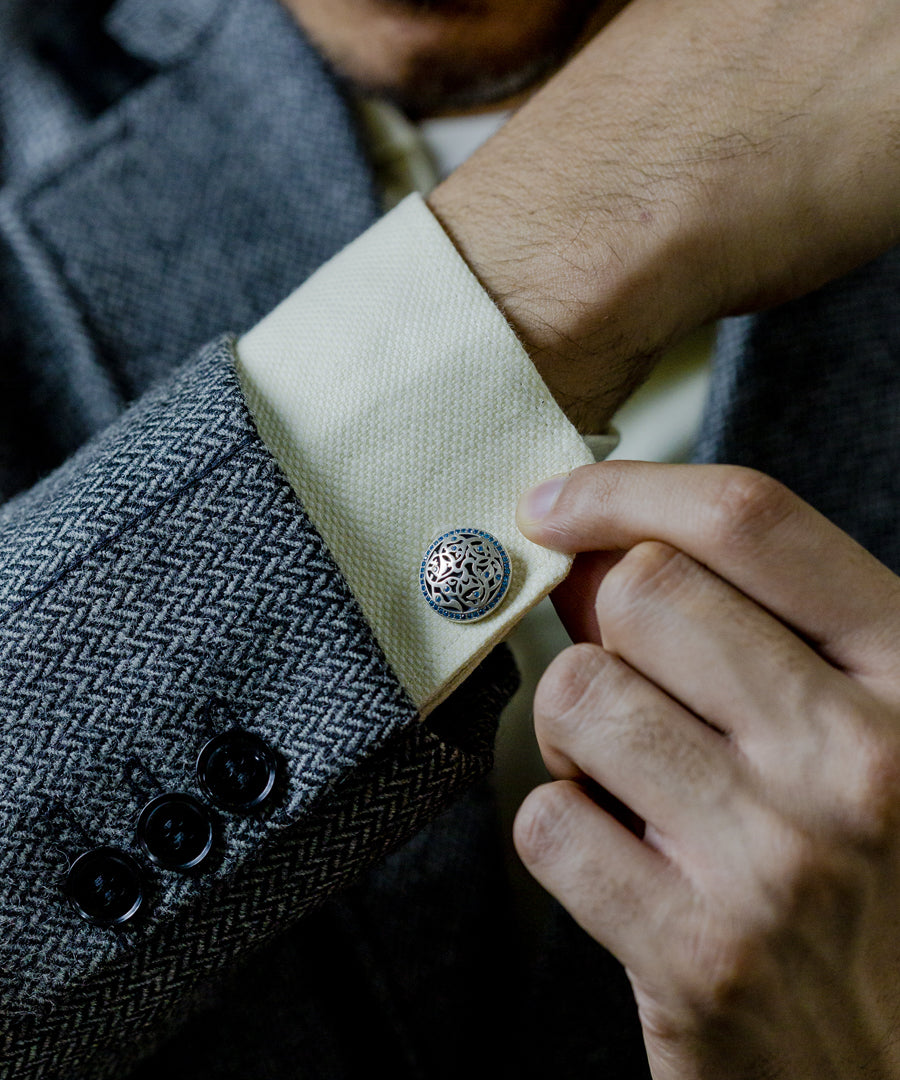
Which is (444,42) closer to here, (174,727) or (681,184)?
(681,184)

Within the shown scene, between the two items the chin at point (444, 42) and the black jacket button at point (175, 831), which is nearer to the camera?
the black jacket button at point (175, 831)

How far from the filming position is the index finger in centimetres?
47

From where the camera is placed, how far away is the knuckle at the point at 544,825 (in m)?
0.48

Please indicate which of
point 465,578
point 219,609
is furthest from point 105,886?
point 465,578

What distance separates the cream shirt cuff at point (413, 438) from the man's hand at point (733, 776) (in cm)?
6

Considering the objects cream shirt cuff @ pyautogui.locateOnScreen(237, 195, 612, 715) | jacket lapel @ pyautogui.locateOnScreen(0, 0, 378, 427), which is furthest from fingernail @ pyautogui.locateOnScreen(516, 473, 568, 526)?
jacket lapel @ pyautogui.locateOnScreen(0, 0, 378, 427)

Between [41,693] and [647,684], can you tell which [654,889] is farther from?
[41,693]

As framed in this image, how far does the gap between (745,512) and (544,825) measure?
0.21m

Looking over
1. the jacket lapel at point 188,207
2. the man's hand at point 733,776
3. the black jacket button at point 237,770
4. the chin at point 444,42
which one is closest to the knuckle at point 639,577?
the man's hand at point 733,776

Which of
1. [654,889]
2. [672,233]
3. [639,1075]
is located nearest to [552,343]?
[672,233]

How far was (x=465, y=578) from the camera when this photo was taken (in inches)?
20.4

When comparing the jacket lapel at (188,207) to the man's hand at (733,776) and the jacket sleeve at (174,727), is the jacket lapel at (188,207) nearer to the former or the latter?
the jacket sleeve at (174,727)

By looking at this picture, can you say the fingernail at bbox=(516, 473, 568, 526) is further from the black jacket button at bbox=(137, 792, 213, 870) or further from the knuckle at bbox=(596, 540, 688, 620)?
the black jacket button at bbox=(137, 792, 213, 870)

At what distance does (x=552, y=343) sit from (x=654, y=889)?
36 cm
